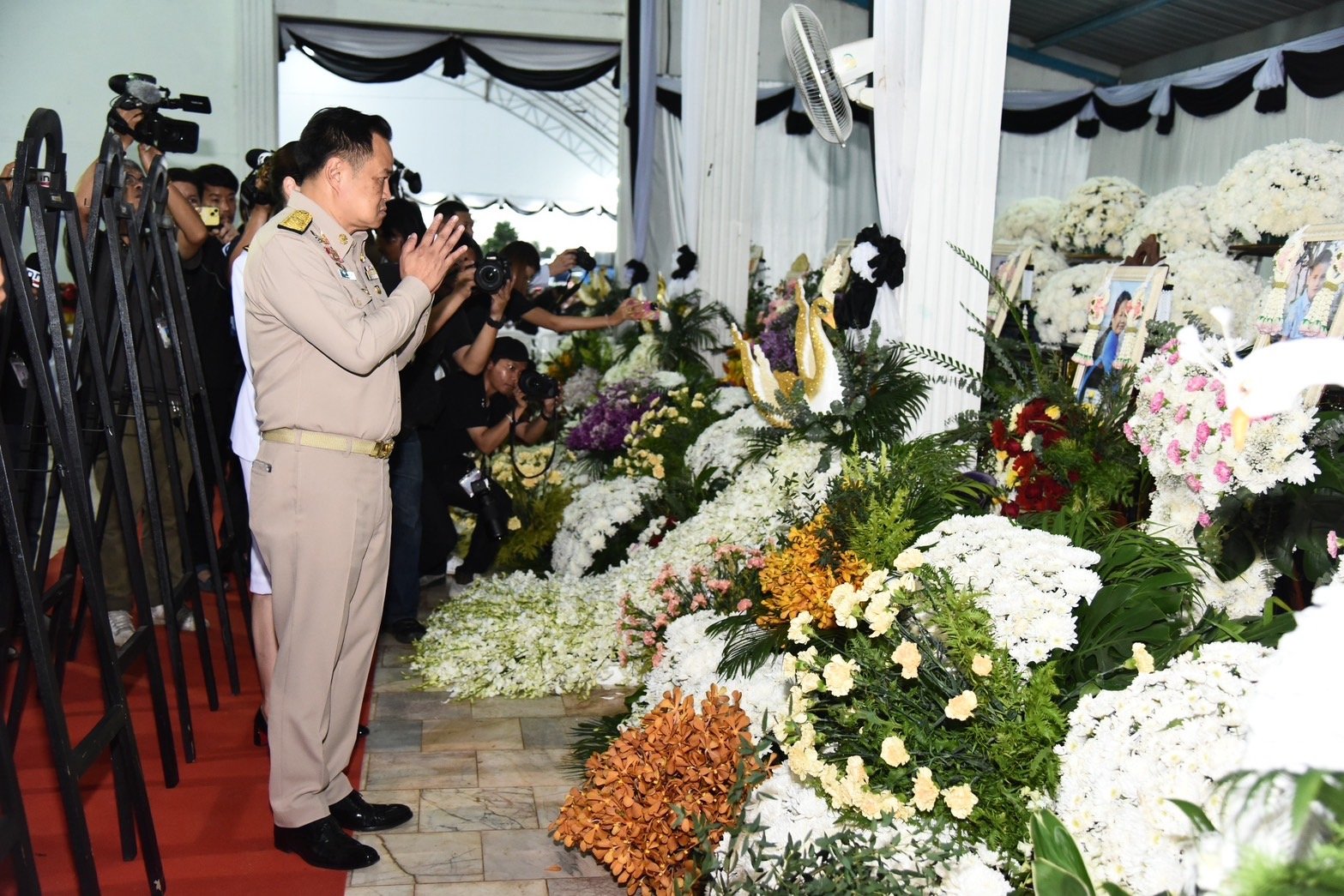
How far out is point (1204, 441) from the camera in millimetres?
2078

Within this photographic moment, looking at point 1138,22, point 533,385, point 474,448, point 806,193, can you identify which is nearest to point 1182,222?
point 533,385

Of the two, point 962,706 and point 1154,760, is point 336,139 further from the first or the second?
point 1154,760

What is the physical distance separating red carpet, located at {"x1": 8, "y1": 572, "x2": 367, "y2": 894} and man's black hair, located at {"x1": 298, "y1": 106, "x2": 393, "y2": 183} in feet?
5.16

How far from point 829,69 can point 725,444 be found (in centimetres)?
144

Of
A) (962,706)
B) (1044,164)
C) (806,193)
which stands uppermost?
(1044,164)

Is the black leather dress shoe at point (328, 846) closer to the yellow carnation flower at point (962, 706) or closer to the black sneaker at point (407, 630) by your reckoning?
the yellow carnation flower at point (962, 706)

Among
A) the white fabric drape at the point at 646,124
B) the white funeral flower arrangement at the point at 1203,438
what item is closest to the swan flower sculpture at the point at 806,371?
the white funeral flower arrangement at the point at 1203,438

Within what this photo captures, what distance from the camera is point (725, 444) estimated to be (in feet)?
14.8

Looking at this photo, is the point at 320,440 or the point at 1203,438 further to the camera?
the point at 320,440

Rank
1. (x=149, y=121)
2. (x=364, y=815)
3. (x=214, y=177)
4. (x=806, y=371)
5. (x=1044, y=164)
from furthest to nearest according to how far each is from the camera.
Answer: (x=1044, y=164), (x=214, y=177), (x=806, y=371), (x=149, y=121), (x=364, y=815)

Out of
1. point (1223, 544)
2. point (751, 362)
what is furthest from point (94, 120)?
point (1223, 544)

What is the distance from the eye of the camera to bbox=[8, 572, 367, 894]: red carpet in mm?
2570

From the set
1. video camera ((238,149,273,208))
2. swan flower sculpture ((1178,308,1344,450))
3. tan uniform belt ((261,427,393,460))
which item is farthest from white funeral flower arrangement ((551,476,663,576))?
swan flower sculpture ((1178,308,1344,450))

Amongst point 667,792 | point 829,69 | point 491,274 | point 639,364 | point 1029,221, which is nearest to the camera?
point 667,792
